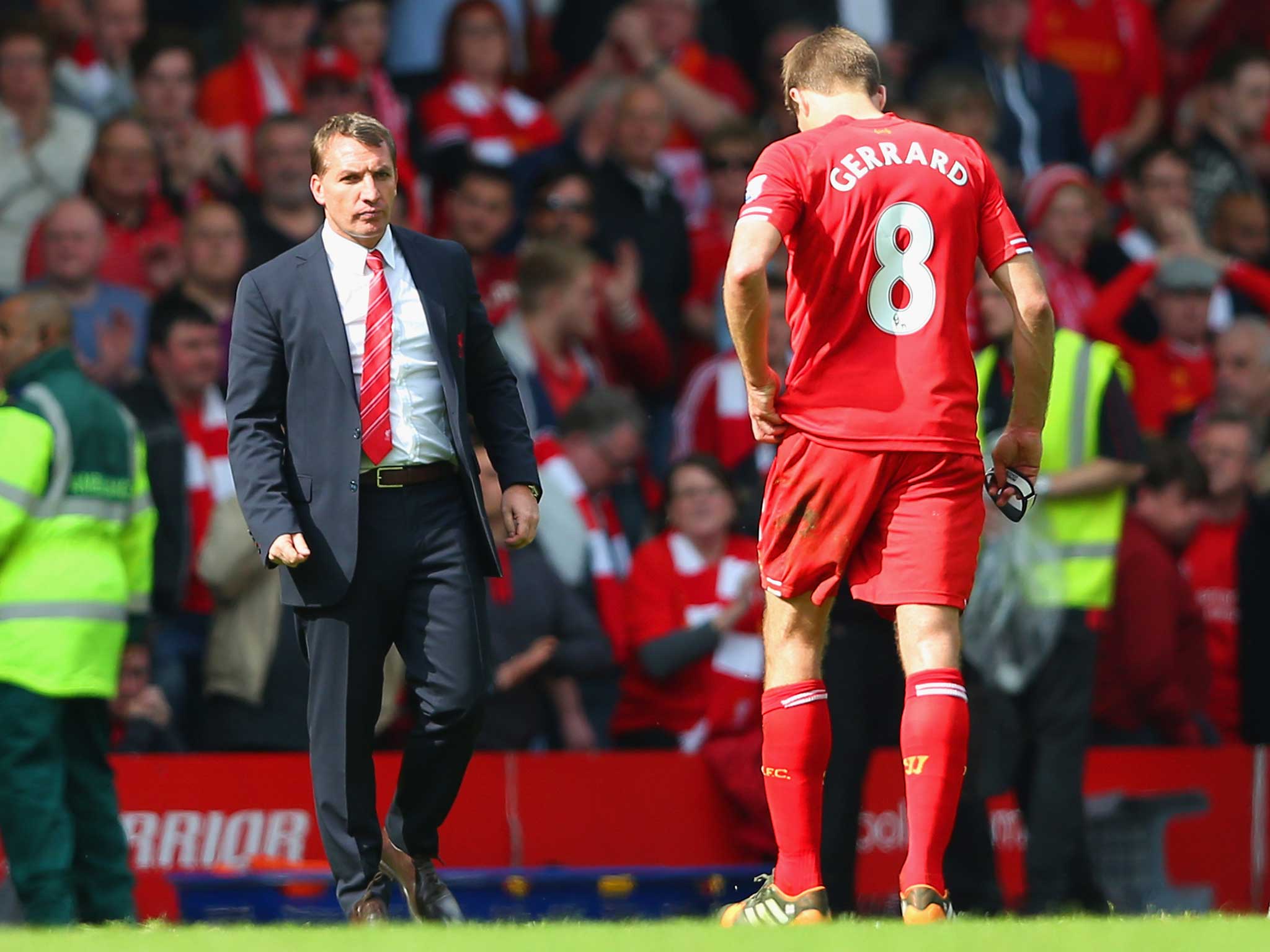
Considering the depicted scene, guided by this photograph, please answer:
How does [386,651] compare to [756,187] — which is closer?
[756,187]

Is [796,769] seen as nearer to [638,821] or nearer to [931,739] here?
[931,739]

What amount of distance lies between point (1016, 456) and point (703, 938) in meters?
1.90

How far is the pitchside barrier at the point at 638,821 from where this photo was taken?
850cm

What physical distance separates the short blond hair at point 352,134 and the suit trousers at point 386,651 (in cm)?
95

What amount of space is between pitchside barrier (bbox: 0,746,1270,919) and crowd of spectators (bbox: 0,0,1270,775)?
290mm

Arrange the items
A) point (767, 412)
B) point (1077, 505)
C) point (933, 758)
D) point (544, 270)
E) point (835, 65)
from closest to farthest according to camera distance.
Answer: point (933, 758) → point (767, 412) → point (835, 65) → point (1077, 505) → point (544, 270)

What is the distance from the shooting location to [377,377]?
6.06 meters

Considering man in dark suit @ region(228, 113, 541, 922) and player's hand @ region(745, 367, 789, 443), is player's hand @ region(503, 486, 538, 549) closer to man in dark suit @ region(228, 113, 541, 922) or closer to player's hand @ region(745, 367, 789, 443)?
man in dark suit @ region(228, 113, 541, 922)

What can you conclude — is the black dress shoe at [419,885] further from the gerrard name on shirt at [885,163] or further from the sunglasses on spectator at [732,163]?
the sunglasses on spectator at [732,163]

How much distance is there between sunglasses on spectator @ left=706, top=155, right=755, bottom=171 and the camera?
37.9 feet

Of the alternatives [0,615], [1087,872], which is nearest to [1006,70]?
[1087,872]

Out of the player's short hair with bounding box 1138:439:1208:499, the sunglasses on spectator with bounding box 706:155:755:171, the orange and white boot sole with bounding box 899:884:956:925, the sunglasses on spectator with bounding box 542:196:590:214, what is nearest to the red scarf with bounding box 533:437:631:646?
the sunglasses on spectator with bounding box 542:196:590:214

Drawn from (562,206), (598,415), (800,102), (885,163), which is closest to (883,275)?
(885,163)

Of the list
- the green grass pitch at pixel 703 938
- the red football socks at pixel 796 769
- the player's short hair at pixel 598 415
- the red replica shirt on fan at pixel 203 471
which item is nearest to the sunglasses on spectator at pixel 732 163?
the player's short hair at pixel 598 415
